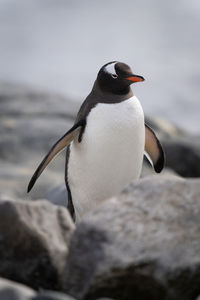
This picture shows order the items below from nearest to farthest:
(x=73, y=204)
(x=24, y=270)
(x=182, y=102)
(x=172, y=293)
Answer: (x=172, y=293)
(x=24, y=270)
(x=73, y=204)
(x=182, y=102)

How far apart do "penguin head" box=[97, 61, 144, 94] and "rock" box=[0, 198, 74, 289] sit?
5.90ft

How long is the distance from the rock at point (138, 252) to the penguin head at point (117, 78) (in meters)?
1.81

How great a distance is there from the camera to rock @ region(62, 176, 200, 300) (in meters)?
2.65

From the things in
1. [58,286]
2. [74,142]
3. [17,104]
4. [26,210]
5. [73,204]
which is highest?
[26,210]

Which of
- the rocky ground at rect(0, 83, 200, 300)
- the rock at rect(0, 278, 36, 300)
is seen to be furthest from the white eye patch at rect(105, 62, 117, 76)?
the rock at rect(0, 278, 36, 300)

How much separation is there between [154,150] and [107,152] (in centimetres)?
79

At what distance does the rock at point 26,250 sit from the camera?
2930mm

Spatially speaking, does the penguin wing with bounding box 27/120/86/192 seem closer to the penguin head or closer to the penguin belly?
the penguin belly

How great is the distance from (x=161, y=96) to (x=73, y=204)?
79.8 feet

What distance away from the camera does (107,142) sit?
4.54 metres

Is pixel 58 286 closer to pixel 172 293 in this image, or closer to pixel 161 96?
pixel 172 293

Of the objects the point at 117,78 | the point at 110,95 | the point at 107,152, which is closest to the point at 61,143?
the point at 107,152

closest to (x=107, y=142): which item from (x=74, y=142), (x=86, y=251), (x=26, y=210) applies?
(x=74, y=142)

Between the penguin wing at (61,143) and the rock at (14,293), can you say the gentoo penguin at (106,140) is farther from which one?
the rock at (14,293)
